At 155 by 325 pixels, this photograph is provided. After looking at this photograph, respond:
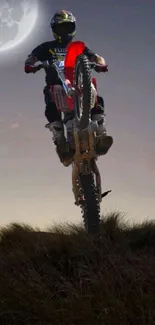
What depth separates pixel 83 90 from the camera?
26.5ft

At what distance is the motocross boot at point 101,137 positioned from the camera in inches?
341

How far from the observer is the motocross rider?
28.7 ft

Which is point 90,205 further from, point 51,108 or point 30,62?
point 30,62

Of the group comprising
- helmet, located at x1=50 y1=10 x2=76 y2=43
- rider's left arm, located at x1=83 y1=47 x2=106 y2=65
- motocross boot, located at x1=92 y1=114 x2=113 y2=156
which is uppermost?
helmet, located at x1=50 y1=10 x2=76 y2=43

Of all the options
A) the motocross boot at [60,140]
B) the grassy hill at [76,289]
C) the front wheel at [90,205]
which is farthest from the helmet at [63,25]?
the grassy hill at [76,289]

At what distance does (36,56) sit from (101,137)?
1.86 meters

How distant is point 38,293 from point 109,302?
1.03 meters

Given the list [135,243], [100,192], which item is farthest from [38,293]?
[135,243]

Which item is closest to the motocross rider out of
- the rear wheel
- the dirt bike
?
the dirt bike

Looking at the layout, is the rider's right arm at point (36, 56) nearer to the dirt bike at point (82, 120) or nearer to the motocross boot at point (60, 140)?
the dirt bike at point (82, 120)

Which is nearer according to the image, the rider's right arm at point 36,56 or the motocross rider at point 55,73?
the motocross rider at point 55,73

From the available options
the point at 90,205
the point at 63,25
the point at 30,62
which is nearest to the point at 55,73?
the point at 30,62

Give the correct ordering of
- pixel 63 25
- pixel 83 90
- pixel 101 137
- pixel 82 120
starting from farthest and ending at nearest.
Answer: pixel 63 25 < pixel 101 137 < pixel 82 120 < pixel 83 90

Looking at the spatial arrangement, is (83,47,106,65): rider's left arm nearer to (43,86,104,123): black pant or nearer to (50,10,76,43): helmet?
(50,10,76,43): helmet
